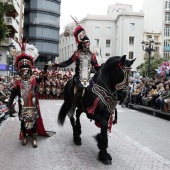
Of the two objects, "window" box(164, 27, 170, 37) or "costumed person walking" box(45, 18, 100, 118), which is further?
"window" box(164, 27, 170, 37)

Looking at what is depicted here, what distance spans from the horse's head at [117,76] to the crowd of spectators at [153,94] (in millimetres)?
7055

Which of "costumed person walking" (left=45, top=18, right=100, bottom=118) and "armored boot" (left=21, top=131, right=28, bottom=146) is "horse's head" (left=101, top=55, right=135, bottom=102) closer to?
"costumed person walking" (left=45, top=18, right=100, bottom=118)

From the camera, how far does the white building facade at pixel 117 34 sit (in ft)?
208

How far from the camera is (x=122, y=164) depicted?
601 cm

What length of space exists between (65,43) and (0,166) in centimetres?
6696

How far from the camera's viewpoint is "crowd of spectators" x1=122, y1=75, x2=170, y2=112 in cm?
1404

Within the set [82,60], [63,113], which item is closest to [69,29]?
[82,60]

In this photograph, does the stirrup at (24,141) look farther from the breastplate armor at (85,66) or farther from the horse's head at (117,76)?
the horse's head at (117,76)

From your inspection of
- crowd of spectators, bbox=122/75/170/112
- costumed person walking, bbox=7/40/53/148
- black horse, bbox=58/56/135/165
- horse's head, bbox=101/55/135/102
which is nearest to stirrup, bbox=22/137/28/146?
costumed person walking, bbox=7/40/53/148

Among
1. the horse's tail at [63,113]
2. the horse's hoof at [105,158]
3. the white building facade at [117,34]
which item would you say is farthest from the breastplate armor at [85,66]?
the white building facade at [117,34]

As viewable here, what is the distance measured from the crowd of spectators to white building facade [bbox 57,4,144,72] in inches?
1617

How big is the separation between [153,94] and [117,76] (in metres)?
10.2

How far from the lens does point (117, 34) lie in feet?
220

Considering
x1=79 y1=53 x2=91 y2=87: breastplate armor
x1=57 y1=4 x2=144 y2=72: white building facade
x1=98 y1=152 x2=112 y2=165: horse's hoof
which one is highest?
x1=57 y1=4 x2=144 y2=72: white building facade
